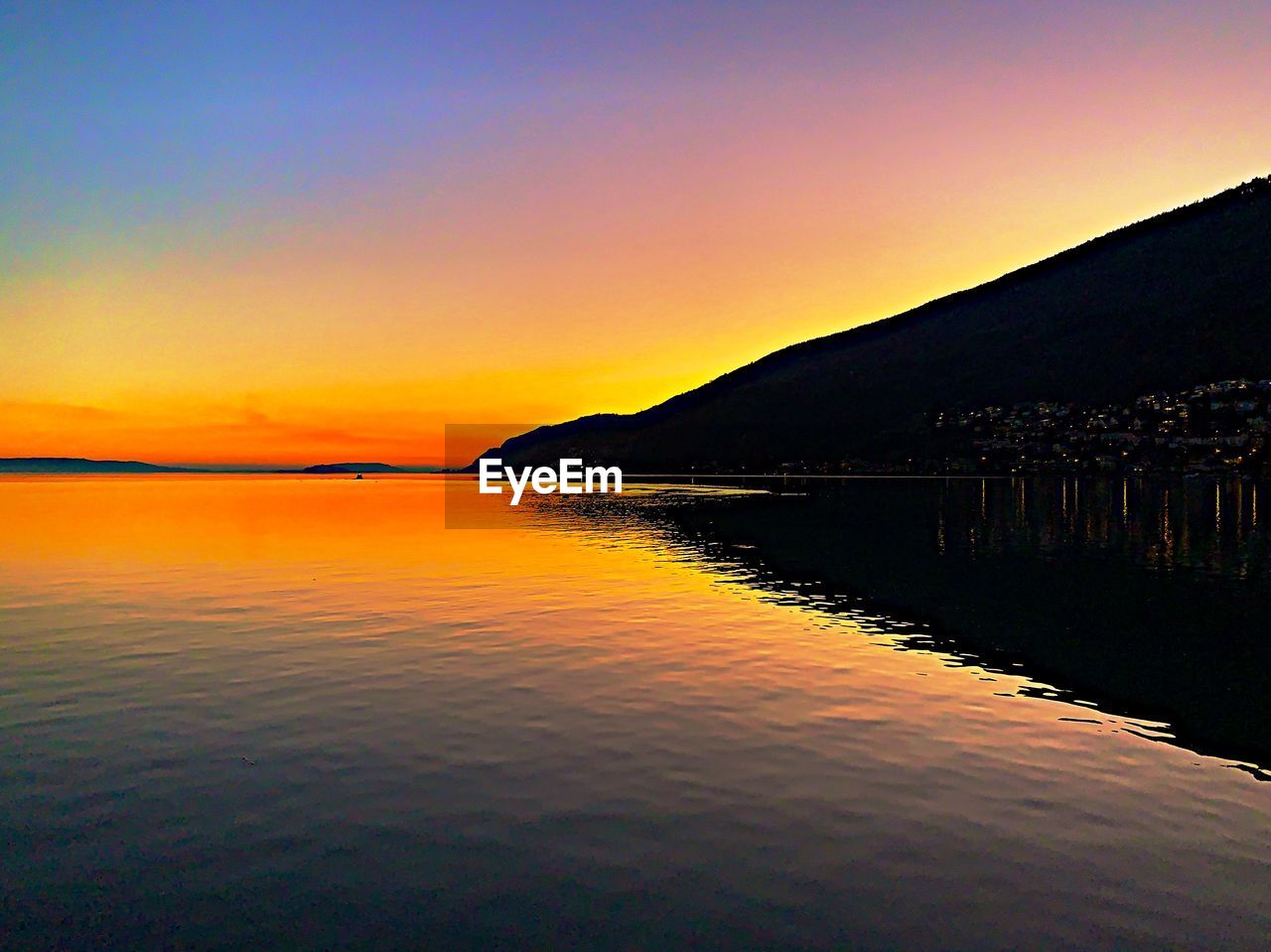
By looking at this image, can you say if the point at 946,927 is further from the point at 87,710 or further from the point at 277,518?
the point at 277,518

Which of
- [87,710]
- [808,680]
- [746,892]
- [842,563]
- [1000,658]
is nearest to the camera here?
[746,892]

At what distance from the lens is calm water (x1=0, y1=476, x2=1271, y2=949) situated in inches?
473

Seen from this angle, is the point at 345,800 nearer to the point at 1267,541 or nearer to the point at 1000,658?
the point at 1000,658

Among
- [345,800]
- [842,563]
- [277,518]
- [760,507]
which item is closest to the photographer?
[345,800]

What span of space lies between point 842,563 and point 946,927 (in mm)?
47594

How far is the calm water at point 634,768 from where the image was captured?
39.4 feet

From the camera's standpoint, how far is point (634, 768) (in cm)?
1784

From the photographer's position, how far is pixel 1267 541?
226ft

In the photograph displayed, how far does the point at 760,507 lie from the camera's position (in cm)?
13038

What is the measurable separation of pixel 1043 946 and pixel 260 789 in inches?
555

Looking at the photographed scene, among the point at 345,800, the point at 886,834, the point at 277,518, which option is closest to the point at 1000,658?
the point at 886,834

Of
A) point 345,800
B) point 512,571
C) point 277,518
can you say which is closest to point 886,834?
point 345,800

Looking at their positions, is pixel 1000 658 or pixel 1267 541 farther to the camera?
pixel 1267 541

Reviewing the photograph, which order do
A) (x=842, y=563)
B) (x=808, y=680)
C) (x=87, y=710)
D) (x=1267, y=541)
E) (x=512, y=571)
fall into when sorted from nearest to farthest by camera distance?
(x=87, y=710) < (x=808, y=680) < (x=512, y=571) < (x=842, y=563) < (x=1267, y=541)
